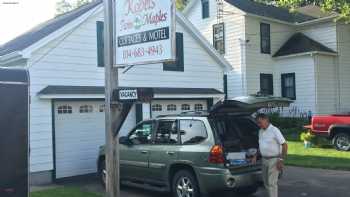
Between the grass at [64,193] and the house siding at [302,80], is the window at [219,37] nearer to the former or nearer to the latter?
the house siding at [302,80]

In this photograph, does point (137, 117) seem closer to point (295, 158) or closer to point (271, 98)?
point (295, 158)

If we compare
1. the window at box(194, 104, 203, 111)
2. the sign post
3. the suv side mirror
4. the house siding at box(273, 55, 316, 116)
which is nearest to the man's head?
the sign post

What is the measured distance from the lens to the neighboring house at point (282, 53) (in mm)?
26516

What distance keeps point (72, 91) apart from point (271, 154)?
6517mm

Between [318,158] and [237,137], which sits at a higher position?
[237,137]

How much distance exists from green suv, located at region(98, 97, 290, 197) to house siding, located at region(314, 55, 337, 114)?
16852 mm

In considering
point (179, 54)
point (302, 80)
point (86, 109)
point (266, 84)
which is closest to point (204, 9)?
point (266, 84)

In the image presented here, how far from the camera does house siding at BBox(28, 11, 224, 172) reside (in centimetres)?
1341

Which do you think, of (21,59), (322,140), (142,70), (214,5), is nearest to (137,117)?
(142,70)

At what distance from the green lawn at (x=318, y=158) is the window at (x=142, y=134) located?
5.66 m

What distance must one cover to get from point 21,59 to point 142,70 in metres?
4.01

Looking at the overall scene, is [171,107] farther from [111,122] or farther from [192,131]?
[111,122]

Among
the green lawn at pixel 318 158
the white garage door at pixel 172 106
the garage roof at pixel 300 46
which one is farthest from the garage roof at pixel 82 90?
the garage roof at pixel 300 46

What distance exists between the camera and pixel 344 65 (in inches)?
1112
